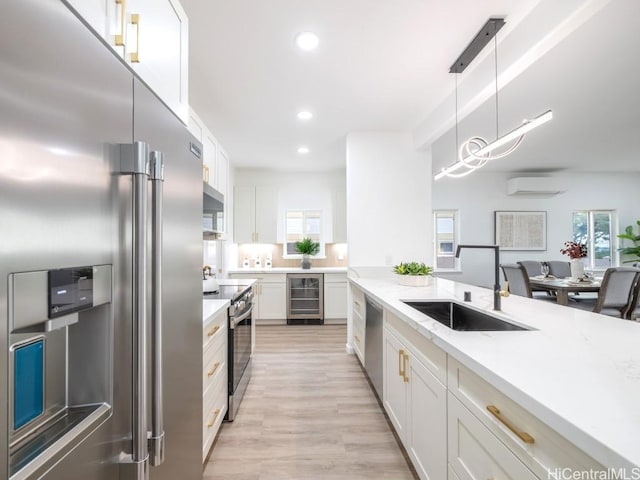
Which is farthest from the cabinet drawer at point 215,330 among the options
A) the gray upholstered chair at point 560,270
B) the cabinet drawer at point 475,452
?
the gray upholstered chair at point 560,270

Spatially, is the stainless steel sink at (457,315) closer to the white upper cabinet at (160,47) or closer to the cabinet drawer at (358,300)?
the cabinet drawer at (358,300)

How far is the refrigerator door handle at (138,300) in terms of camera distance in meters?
0.70

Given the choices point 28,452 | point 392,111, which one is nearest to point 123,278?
point 28,452

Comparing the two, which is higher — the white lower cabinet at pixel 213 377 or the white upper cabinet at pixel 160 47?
the white upper cabinet at pixel 160 47

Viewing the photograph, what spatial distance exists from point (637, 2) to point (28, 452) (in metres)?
3.10

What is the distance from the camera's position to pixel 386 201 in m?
3.75

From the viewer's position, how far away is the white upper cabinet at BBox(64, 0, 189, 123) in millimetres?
789

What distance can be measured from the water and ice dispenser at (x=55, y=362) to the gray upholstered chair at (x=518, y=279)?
14.9ft

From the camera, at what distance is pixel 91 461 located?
606 millimetres

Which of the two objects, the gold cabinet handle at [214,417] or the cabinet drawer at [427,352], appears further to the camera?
the gold cabinet handle at [214,417]

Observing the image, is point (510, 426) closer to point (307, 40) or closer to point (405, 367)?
point (405, 367)

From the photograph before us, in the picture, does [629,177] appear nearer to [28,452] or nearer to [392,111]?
[392,111]

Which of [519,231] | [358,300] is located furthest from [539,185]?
[358,300]

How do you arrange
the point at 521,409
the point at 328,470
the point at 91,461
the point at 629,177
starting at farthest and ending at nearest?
1. the point at 629,177
2. the point at 328,470
3. the point at 521,409
4. the point at 91,461
